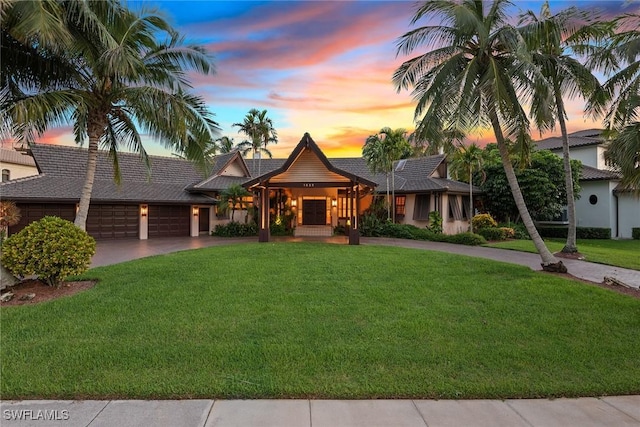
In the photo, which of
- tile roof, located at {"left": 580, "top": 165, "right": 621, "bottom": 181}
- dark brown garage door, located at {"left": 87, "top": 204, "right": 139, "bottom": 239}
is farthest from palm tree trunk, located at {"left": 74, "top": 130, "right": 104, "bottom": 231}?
tile roof, located at {"left": 580, "top": 165, "right": 621, "bottom": 181}

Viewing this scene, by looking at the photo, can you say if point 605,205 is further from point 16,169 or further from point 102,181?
point 16,169

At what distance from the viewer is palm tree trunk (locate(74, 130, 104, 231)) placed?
912cm

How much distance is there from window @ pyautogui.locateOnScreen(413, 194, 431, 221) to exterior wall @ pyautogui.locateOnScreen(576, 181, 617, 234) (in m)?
12.3

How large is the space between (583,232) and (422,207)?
11961 mm

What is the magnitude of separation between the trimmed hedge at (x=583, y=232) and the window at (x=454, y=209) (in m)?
6.68

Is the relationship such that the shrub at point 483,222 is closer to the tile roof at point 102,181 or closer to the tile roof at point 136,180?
the tile roof at point 136,180

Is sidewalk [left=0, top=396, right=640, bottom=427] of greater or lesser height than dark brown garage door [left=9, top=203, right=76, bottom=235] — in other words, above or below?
below

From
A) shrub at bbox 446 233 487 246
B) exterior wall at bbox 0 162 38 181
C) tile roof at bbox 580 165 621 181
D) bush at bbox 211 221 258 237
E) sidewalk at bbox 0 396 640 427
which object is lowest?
sidewalk at bbox 0 396 640 427

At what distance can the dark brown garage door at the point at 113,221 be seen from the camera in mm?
19484

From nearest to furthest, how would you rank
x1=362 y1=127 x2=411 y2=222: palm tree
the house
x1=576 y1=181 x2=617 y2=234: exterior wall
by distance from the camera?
1. the house
2. x1=362 y1=127 x2=411 y2=222: palm tree
3. x1=576 y1=181 x2=617 y2=234: exterior wall

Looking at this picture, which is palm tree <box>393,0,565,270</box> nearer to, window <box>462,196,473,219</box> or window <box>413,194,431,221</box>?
window <box>413,194,431,221</box>

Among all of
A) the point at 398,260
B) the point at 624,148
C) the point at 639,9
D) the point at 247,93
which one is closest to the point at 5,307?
the point at 398,260

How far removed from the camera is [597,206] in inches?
933

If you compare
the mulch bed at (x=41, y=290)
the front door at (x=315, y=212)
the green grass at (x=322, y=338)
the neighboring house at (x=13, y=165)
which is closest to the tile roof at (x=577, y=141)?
the front door at (x=315, y=212)
